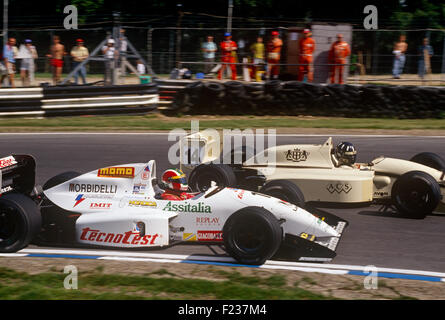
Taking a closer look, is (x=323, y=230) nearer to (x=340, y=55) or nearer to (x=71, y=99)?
(x=71, y=99)

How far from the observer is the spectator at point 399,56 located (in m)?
17.3

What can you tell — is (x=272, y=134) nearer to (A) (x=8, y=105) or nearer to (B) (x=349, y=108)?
(B) (x=349, y=108)

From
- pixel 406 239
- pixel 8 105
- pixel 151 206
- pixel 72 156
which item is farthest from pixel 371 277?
pixel 8 105

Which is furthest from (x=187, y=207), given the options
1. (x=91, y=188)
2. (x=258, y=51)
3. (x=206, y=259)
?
(x=258, y=51)

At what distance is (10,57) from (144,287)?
1313 cm

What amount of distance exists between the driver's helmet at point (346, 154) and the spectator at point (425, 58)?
8880 mm

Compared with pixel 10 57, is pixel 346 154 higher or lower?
lower

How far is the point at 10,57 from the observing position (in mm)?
17312

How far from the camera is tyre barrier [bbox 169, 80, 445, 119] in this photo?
1516 cm

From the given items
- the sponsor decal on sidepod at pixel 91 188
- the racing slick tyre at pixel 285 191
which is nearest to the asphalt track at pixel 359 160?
the racing slick tyre at pixel 285 191

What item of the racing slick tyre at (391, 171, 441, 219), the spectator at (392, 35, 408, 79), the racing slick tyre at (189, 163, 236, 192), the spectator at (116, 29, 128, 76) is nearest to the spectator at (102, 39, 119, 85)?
the spectator at (116, 29, 128, 76)

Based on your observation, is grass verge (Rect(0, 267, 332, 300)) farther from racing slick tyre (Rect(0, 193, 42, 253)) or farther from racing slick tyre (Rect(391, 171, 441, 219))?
racing slick tyre (Rect(391, 171, 441, 219))

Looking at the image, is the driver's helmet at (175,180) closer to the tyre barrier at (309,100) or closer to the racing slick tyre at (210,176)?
the racing slick tyre at (210,176)

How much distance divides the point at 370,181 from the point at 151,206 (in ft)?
10.5
